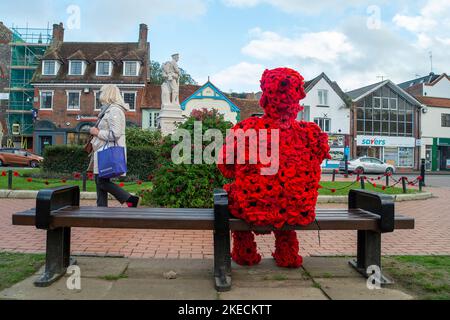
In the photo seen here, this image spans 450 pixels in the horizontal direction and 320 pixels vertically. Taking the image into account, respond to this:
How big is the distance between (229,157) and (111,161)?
2051 mm

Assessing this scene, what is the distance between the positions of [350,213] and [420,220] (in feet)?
15.5

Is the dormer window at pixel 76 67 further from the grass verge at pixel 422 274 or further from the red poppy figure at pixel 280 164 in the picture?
the grass verge at pixel 422 274

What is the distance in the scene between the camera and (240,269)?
12.8ft

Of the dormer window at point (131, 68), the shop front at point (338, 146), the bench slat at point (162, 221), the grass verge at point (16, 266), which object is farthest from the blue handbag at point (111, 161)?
the dormer window at point (131, 68)

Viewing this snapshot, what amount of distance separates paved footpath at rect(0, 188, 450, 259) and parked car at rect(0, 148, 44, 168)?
79.6 feet

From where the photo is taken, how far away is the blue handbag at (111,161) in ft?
16.4

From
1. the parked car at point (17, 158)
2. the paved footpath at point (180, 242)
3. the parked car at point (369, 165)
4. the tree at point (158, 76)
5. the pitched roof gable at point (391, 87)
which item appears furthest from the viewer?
the tree at point (158, 76)

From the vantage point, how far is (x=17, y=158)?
1112 inches

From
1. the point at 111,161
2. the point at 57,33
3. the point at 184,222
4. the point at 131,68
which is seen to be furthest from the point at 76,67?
the point at 184,222

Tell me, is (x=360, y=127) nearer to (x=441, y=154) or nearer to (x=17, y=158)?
(x=441, y=154)

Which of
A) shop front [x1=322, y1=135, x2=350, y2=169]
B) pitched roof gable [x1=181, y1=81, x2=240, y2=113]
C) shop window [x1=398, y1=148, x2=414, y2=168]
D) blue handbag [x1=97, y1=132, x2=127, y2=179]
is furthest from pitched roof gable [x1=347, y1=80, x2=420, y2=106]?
blue handbag [x1=97, y1=132, x2=127, y2=179]

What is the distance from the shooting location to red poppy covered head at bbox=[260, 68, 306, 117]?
3473 mm

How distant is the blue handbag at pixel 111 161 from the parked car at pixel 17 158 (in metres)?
25.8
